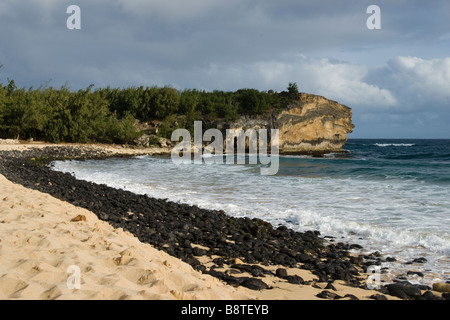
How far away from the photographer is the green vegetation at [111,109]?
32594 mm

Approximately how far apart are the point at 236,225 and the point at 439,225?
439 centimetres

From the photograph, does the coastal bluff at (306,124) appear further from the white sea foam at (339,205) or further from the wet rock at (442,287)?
the wet rock at (442,287)

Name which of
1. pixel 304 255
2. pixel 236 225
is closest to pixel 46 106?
pixel 236 225

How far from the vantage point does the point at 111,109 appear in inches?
1747

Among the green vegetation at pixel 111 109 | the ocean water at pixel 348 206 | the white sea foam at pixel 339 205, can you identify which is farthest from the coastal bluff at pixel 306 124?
the white sea foam at pixel 339 205

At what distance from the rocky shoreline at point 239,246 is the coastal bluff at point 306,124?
32676 millimetres

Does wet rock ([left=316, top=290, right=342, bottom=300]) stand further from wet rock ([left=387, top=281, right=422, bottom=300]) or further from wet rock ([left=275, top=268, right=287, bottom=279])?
wet rock ([left=387, top=281, right=422, bottom=300])

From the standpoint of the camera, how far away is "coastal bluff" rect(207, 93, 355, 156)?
41000 mm

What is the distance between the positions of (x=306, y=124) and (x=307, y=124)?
15cm

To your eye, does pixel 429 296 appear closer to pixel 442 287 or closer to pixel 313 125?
pixel 442 287

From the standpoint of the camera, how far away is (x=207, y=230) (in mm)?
6895

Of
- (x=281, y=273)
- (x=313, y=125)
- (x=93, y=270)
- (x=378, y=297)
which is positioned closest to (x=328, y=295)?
(x=378, y=297)
